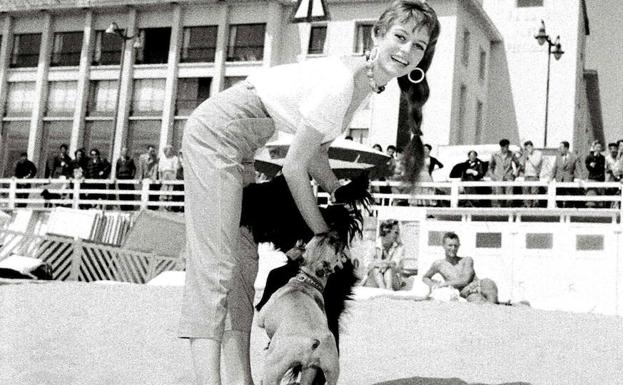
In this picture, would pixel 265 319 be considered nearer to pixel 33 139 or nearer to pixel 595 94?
pixel 33 139

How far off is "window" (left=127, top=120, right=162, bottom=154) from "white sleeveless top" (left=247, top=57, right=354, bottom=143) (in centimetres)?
3028

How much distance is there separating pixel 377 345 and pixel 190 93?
28358 millimetres

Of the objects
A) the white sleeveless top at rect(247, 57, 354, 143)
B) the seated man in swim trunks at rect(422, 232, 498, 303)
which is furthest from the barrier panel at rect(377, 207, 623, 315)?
the white sleeveless top at rect(247, 57, 354, 143)

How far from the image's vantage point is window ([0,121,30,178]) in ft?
115

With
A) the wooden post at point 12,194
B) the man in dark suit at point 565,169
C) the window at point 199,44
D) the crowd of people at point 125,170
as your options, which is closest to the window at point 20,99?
the window at point 199,44

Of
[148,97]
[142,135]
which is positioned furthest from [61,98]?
[142,135]

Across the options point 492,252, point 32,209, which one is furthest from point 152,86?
point 492,252

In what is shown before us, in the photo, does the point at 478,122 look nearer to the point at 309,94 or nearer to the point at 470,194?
the point at 470,194

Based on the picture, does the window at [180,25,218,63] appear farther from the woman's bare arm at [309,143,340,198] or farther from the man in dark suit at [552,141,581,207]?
the woman's bare arm at [309,143,340,198]

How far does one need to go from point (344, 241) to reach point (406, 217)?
13.2 metres

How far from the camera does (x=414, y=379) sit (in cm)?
443

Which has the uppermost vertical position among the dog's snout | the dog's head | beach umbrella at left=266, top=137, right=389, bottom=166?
beach umbrella at left=266, top=137, right=389, bottom=166

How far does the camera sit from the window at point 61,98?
34.5m

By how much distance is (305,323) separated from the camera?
299 centimetres
